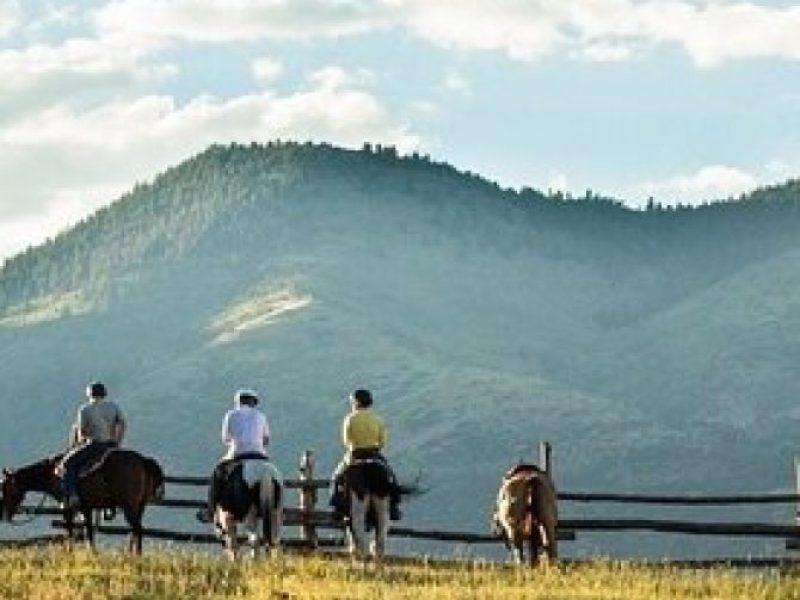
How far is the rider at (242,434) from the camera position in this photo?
2011cm

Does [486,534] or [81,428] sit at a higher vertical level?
[81,428]

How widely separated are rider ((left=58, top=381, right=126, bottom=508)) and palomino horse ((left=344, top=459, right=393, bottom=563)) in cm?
271

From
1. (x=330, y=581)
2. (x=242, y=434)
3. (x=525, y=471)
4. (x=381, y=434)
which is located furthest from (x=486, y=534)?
(x=330, y=581)

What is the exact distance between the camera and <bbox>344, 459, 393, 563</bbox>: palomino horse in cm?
2167

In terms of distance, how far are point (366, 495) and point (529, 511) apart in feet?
6.28

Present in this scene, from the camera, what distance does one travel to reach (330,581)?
16.5 metres

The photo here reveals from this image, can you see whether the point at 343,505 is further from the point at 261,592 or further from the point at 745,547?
the point at 745,547

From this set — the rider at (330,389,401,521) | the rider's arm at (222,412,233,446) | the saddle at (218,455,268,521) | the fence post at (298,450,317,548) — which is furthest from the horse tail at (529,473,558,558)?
the fence post at (298,450,317,548)

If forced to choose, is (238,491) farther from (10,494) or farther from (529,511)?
(10,494)

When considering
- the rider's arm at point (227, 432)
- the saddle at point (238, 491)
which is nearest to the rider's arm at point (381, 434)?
the saddle at point (238, 491)

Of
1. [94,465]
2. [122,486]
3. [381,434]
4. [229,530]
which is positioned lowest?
[229,530]

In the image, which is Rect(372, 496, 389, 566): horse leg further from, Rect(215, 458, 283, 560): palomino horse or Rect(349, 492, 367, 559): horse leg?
Rect(215, 458, 283, 560): palomino horse

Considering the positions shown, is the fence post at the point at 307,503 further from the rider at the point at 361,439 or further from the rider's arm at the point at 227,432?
the rider's arm at the point at 227,432

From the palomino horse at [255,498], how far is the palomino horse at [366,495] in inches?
50.3
